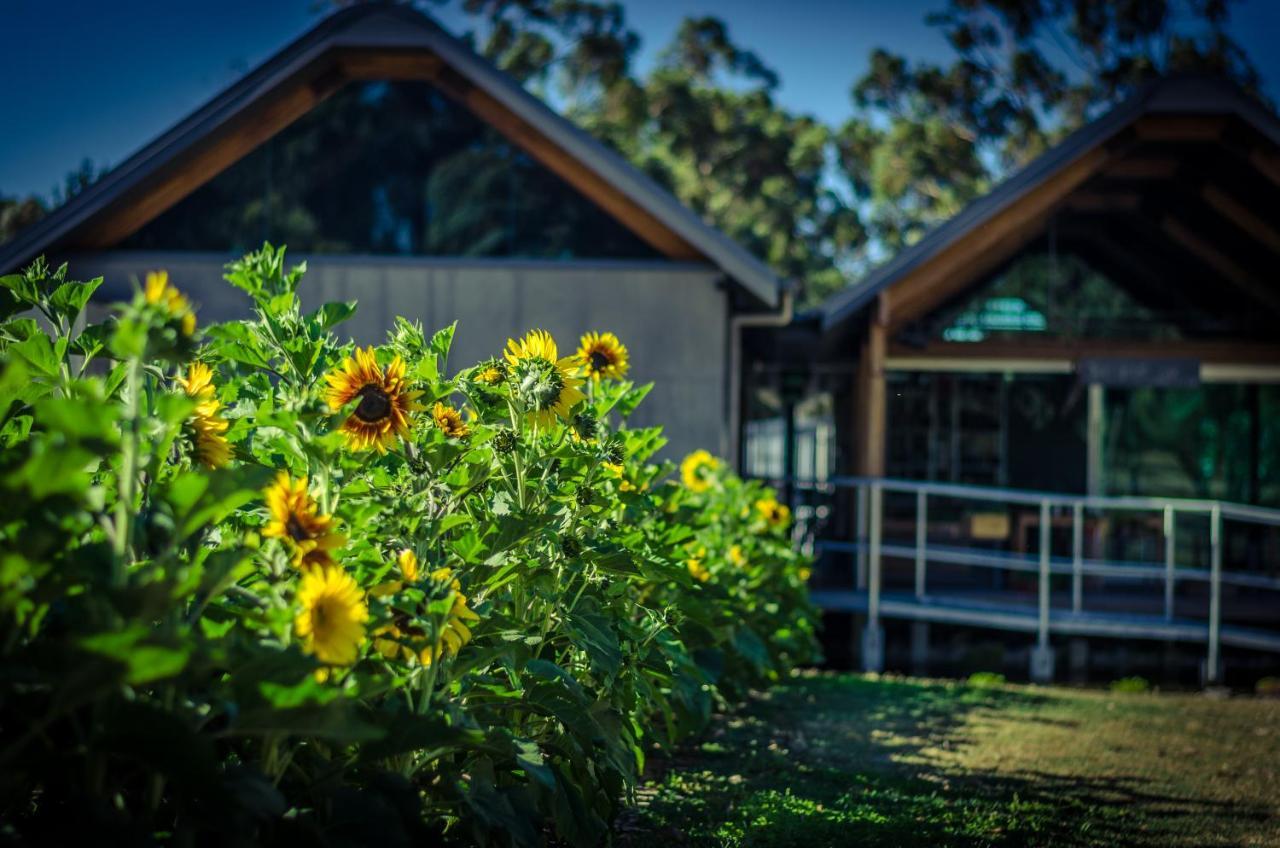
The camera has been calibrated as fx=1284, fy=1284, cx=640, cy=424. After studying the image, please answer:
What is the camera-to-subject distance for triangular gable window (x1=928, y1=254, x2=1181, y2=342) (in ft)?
41.0

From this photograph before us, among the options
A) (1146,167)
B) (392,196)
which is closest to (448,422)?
(392,196)

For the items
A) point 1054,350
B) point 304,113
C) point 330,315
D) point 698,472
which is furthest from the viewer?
point 1054,350

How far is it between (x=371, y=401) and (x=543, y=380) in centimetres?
53

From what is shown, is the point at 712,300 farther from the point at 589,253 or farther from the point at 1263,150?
the point at 1263,150

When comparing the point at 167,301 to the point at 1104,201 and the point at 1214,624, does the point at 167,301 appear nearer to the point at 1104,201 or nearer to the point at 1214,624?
the point at 1214,624

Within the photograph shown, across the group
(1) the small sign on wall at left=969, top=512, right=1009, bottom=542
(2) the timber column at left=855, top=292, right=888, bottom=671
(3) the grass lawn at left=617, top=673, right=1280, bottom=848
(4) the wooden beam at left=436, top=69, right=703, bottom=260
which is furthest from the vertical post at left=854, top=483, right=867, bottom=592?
(3) the grass lawn at left=617, top=673, right=1280, bottom=848

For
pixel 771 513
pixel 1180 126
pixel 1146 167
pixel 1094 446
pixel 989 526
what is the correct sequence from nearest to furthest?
pixel 771 513, pixel 1180 126, pixel 1146 167, pixel 989 526, pixel 1094 446

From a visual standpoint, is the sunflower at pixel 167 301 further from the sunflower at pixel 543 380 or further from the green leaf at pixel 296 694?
the sunflower at pixel 543 380

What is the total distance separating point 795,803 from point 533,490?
1824 millimetres

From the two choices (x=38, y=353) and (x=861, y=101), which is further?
(x=861, y=101)

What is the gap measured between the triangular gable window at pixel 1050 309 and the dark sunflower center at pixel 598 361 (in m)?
8.97

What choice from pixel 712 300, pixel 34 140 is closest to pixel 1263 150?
pixel 712 300

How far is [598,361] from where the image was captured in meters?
3.93

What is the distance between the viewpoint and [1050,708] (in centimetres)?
751
